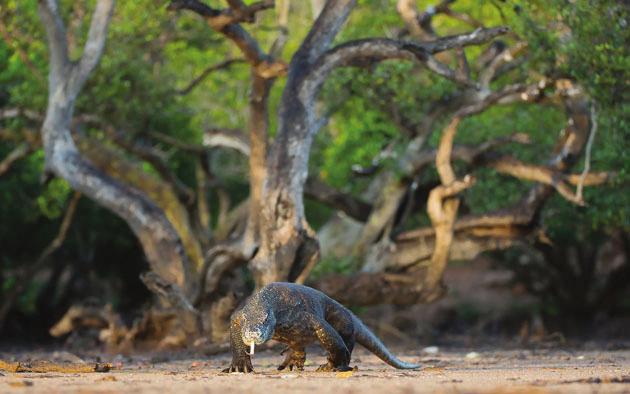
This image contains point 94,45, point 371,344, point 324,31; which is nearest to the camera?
point 371,344

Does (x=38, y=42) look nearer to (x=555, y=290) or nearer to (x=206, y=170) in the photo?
(x=206, y=170)

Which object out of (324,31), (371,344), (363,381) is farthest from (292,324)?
(324,31)

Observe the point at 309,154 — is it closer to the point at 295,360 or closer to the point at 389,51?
A: the point at 389,51

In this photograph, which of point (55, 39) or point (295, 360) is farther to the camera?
point (55, 39)

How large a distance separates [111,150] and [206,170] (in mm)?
2364

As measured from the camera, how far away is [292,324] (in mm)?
11211

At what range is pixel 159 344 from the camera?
19.2 meters

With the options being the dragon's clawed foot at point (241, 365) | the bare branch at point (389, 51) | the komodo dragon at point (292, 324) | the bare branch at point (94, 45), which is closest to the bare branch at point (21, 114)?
the bare branch at point (94, 45)

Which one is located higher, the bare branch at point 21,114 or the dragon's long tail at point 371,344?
the bare branch at point 21,114

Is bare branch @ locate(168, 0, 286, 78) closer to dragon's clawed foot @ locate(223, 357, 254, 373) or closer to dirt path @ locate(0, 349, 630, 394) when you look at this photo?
dirt path @ locate(0, 349, 630, 394)

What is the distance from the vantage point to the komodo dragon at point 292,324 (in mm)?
10773

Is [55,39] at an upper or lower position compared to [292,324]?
upper

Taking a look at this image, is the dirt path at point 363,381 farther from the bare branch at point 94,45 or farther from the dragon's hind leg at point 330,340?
the bare branch at point 94,45

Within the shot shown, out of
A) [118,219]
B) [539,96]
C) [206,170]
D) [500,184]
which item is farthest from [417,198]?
[118,219]
